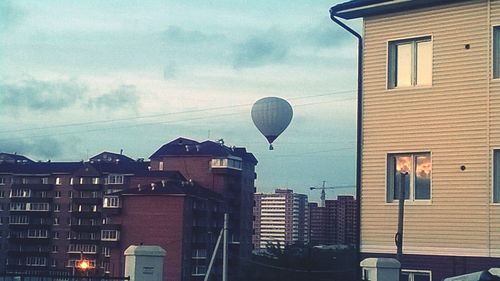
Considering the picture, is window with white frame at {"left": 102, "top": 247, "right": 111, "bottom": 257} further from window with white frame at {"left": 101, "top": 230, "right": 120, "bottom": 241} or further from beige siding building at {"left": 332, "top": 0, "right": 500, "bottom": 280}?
beige siding building at {"left": 332, "top": 0, "right": 500, "bottom": 280}

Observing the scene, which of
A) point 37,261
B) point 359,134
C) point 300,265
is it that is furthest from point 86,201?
point 359,134

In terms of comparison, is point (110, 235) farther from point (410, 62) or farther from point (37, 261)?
point (410, 62)

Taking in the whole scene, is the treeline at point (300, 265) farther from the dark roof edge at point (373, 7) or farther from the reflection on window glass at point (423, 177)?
the dark roof edge at point (373, 7)

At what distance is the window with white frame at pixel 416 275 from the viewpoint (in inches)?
734

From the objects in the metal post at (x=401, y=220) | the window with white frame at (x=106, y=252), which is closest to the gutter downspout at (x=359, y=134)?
the metal post at (x=401, y=220)

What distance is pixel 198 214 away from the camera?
87.2m

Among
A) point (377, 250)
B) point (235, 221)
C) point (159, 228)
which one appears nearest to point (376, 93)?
point (377, 250)

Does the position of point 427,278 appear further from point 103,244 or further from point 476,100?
point 103,244

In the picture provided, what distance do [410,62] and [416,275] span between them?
5.19m

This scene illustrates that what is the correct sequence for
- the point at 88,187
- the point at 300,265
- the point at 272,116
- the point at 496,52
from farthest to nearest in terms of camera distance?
the point at 88,187 < the point at 272,116 < the point at 300,265 < the point at 496,52

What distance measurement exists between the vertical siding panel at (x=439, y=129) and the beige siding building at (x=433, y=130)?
0.02 meters

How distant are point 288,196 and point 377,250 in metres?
122

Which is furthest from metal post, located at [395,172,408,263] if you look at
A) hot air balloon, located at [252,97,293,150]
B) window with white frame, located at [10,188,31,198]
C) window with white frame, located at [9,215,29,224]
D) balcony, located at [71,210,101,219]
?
window with white frame, located at [10,188,31,198]

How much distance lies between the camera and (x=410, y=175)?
19.1m
